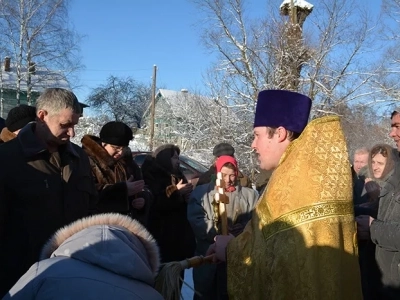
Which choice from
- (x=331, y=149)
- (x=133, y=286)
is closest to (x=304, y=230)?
(x=331, y=149)

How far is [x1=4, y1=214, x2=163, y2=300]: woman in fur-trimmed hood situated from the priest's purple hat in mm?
1127

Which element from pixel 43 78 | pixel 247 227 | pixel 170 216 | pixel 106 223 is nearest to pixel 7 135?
pixel 170 216

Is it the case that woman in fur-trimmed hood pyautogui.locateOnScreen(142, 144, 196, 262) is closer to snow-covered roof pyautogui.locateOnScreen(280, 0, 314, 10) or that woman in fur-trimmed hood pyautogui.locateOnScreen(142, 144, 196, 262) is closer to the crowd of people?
the crowd of people

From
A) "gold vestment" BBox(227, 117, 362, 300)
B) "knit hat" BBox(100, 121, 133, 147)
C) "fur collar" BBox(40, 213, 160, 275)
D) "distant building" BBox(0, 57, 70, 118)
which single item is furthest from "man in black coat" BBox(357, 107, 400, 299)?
"distant building" BBox(0, 57, 70, 118)

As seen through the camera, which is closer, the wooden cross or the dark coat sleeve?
the dark coat sleeve

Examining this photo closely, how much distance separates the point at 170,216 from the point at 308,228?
3082mm

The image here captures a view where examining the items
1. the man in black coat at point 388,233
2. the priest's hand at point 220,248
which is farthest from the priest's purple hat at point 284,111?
the man in black coat at point 388,233

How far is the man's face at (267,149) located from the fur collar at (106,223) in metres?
0.91

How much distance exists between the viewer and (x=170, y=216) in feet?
17.3

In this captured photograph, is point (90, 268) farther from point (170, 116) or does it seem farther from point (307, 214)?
point (170, 116)

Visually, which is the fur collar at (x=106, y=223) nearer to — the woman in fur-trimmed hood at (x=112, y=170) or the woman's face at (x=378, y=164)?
the woman in fur-trimmed hood at (x=112, y=170)

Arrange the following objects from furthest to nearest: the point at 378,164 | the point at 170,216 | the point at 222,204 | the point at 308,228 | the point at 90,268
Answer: the point at 170,216
the point at 378,164
the point at 222,204
the point at 308,228
the point at 90,268

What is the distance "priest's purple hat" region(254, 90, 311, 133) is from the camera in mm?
2621

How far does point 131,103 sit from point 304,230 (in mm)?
42375
